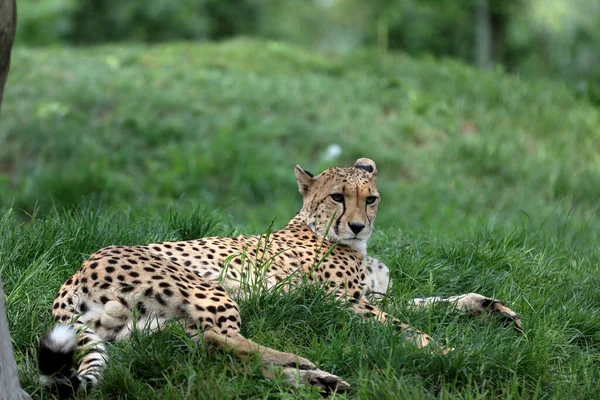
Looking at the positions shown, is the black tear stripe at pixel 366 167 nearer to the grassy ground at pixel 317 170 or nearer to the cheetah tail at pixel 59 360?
the grassy ground at pixel 317 170

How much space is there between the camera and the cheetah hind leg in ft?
9.16

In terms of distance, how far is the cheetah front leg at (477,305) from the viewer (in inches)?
136

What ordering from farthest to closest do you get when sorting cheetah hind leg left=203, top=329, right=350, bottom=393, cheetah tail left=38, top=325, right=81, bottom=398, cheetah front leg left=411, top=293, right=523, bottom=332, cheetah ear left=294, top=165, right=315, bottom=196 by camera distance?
cheetah ear left=294, top=165, right=315, bottom=196 < cheetah front leg left=411, top=293, right=523, bottom=332 < cheetah hind leg left=203, top=329, right=350, bottom=393 < cheetah tail left=38, top=325, right=81, bottom=398

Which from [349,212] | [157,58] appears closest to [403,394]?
[349,212]

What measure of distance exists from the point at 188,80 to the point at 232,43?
267cm

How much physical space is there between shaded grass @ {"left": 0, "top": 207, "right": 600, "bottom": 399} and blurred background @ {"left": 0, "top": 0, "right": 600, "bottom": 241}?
4.88 feet

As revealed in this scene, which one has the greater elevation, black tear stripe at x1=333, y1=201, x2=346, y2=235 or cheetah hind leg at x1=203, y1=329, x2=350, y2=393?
black tear stripe at x1=333, y1=201, x2=346, y2=235

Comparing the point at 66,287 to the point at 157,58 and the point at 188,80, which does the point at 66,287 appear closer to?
the point at 188,80

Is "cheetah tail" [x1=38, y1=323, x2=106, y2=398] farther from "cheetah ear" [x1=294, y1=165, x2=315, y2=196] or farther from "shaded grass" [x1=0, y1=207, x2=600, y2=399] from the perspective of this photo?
"cheetah ear" [x1=294, y1=165, x2=315, y2=196]

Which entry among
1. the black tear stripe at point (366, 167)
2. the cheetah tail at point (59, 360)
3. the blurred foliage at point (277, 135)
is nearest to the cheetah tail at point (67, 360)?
the cheetah tail at point (59, 360)

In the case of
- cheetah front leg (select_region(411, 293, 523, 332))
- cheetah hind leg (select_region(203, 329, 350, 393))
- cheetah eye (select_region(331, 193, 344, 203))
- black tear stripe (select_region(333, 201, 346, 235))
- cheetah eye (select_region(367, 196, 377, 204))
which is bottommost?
cheetah front leg (select_region(411, 293, 523, 332))

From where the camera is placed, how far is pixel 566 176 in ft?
29.0

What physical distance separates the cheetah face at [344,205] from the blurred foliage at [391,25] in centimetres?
1100

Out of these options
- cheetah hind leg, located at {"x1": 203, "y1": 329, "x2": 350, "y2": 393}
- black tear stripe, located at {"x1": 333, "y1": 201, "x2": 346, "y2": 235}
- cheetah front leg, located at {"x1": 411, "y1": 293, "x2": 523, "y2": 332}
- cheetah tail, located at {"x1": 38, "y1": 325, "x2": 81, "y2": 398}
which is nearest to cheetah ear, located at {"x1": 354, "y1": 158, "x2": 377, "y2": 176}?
black tear stripe, located at {"x1": 333, "y1": 201, "x2": 346, "y2": 235}
